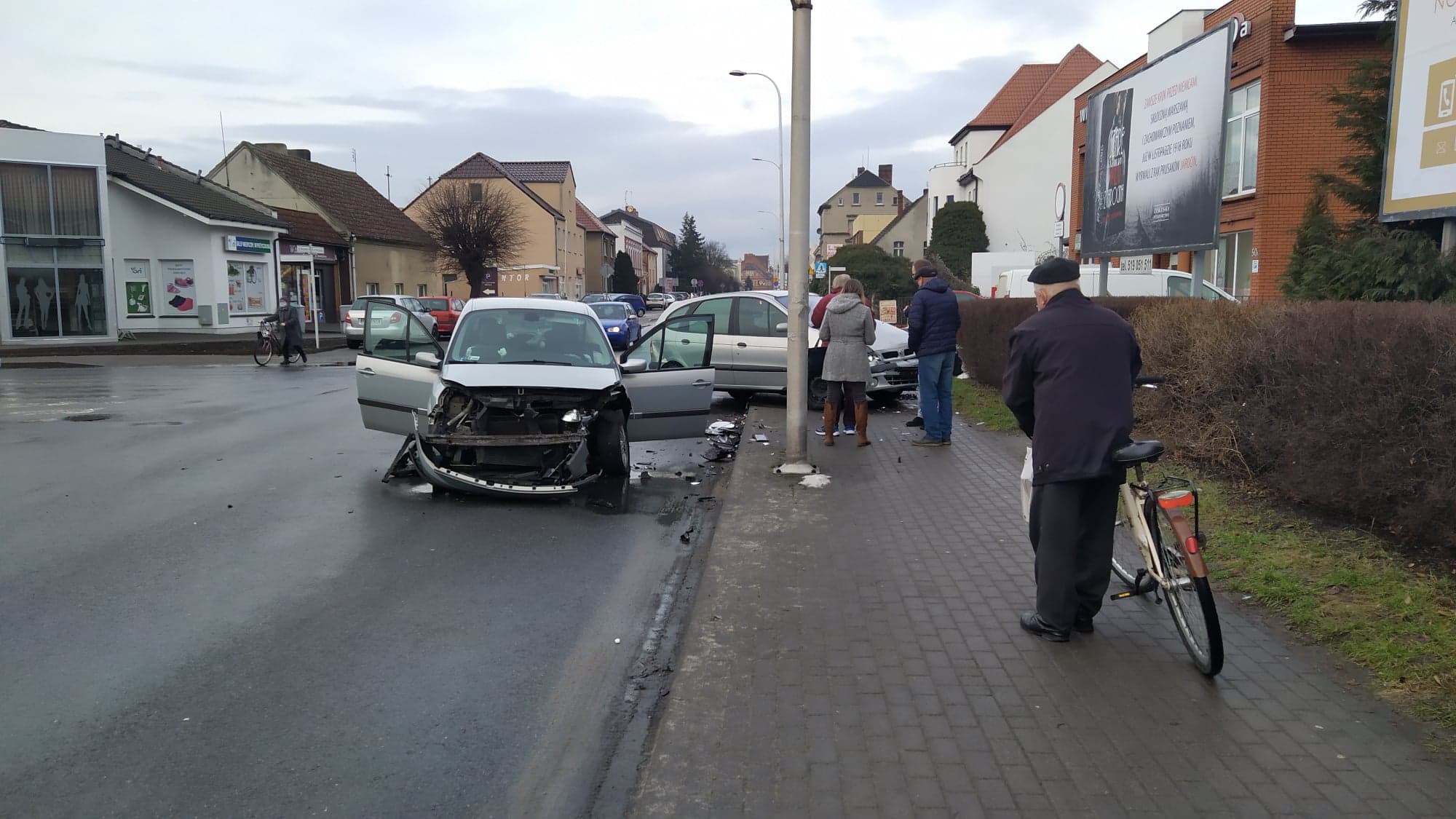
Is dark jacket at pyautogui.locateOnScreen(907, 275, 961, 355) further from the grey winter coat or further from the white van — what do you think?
the white van

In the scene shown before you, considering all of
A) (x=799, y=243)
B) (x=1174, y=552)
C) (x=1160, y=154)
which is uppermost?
(x=1160, y=154)

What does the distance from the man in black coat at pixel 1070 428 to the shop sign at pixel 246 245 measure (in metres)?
35.7

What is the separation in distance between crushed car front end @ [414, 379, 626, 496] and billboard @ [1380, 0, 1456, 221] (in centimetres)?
804

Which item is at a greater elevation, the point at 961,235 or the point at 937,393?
the point at 961,235

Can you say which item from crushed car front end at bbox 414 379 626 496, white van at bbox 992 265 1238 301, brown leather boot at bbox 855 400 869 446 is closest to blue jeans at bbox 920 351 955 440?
brown leather boot at bbox 855 400 869 446

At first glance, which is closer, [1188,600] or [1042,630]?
[1188,600]

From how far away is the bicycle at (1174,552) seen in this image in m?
4.29

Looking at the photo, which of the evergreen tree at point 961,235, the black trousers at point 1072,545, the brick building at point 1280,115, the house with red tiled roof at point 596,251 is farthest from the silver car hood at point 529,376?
the house with red tiled roof at point 596,251

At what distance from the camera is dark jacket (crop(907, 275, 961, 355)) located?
10398mm

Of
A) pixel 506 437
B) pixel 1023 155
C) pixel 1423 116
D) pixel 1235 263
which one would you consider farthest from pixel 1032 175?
pixel 506 437

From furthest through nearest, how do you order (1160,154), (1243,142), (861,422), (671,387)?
(1243,142) → (1160,154) → (861,422) → (671,387)

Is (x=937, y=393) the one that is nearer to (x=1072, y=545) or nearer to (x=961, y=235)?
(x=1072, y=545)

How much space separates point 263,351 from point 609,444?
1878 cm

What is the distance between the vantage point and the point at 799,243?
9.12 m
